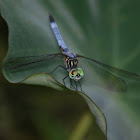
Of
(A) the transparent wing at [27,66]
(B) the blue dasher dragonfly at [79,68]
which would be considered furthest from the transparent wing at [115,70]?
(A) the transparent wing at [27,66]

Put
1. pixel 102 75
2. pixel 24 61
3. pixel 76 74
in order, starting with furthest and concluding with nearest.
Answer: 1. pixel 102 75
2. pixel 76 74
3. pixel 24 61

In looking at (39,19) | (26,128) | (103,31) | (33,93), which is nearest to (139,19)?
(103,31)

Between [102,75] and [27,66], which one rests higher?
[27,66]

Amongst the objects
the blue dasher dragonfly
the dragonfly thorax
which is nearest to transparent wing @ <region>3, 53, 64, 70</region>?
the blue dasher dragonfly

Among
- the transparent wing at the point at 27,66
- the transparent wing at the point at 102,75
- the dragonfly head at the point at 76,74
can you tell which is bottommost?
the transparent wing at the point at 102,75

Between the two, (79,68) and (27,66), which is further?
(79,68)

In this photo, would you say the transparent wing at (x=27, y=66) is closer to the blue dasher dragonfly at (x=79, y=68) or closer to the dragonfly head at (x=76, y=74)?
the blue dasher dragonfly at (x=79, y=68)

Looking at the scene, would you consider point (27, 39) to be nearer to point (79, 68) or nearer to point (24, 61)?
point (24, 61)

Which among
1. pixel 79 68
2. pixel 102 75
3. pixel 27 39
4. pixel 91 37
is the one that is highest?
pixel 27 39

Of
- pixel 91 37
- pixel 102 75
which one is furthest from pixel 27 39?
pixel 102 75
